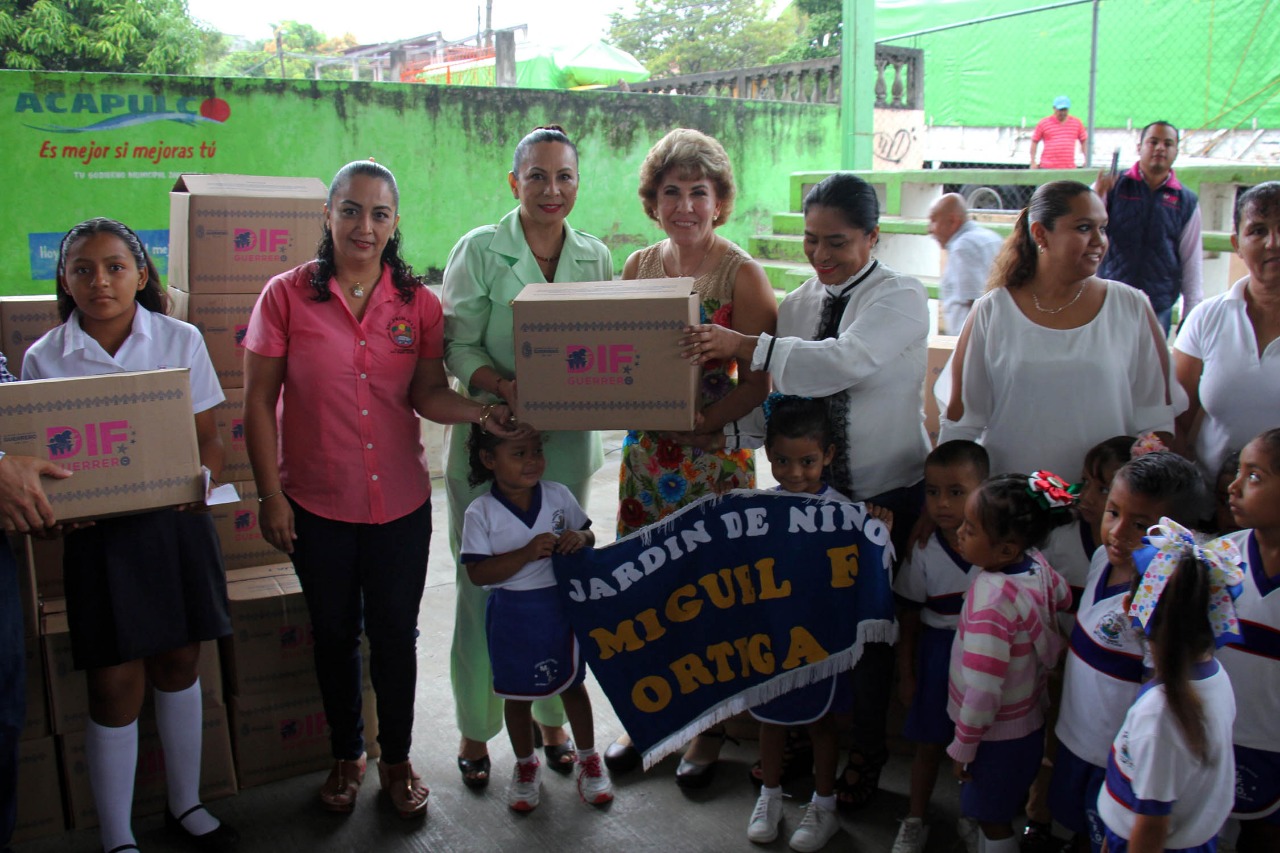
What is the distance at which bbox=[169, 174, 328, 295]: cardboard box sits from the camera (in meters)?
2.97

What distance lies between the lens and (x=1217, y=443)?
256 centimetres

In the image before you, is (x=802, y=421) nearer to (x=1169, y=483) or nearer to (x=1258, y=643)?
(x=1169, y=483)

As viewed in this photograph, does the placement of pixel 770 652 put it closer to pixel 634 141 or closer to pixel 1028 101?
pixel 634 141

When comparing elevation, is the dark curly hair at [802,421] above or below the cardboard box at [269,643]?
above

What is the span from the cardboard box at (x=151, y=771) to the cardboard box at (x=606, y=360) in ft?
4.45

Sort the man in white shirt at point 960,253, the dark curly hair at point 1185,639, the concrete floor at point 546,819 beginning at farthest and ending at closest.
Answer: the man in white shirt at point 960,253 → the concrete floor at point 546,819 → the dark curly hair at point 1185,639

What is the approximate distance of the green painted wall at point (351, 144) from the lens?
7352 millimetres

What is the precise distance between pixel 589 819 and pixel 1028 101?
9.60 meters

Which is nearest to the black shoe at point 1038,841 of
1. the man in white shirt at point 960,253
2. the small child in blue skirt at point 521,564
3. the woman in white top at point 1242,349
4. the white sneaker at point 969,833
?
the white sneaker at point 969,833

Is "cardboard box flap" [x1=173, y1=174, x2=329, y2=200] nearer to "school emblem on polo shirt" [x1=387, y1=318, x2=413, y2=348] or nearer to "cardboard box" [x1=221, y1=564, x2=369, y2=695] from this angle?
"school emblem on polo shirt" [x1=387, y1=318, x2=413, y2=348]

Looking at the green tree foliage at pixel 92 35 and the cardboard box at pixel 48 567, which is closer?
the cardboard box at pixel 48 567

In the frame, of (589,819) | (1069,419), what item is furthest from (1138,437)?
(589,819)

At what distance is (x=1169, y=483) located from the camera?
2.05m

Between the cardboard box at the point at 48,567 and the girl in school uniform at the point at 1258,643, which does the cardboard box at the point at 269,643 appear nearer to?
the cardboard box at the point at 48,567
